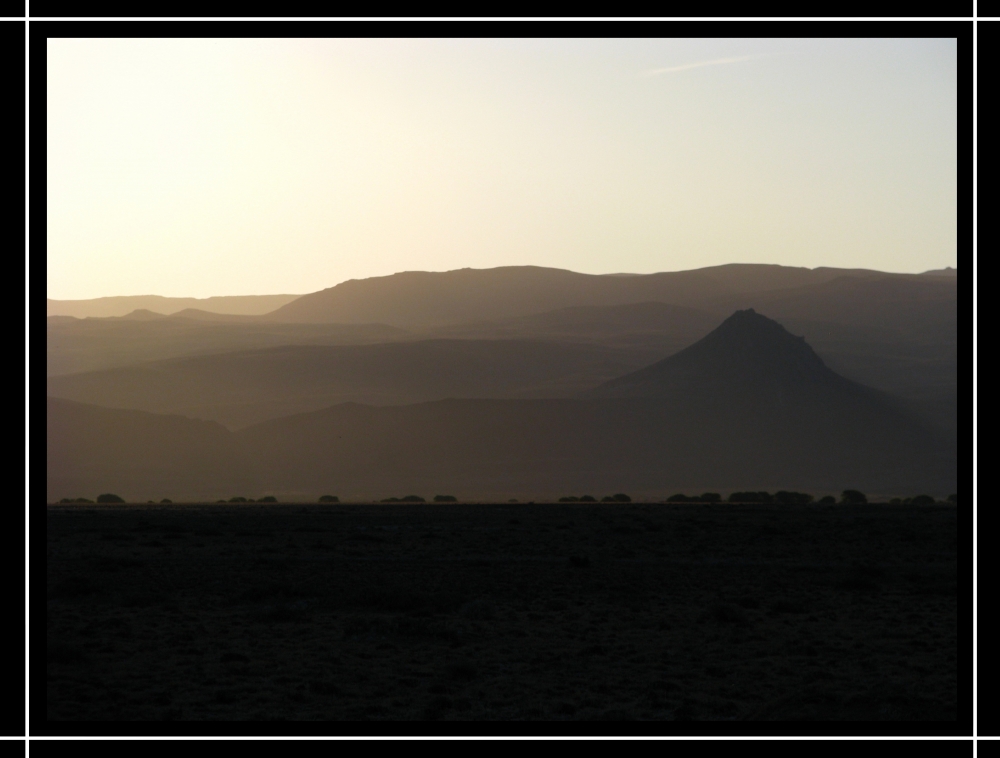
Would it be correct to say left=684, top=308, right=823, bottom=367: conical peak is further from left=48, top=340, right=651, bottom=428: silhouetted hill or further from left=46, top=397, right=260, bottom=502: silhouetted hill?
left=46, top=397, right=260, bottom=502: silhouetted hill

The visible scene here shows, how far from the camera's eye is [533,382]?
192750 millimetres

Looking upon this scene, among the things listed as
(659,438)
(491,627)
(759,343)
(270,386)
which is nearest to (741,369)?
(759,343)

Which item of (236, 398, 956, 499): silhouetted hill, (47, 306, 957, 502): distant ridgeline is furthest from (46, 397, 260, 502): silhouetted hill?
(236, 398, 956, 499): silhouetted hill

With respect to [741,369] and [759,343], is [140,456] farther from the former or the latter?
[759,343]

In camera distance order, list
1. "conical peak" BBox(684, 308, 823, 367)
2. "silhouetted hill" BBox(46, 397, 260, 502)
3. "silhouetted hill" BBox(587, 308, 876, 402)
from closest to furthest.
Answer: "silhouetted hill" BBox(46, 397, 260, 502)
"silhouetted hill" BBox(587, 308, 876, 402)
"conical peak" BBox(684, 308, 823, 367)

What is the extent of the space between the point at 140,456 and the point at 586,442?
65.9 metres

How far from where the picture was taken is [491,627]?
22.0m

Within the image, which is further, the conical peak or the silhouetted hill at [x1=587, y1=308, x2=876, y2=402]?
the conical peak

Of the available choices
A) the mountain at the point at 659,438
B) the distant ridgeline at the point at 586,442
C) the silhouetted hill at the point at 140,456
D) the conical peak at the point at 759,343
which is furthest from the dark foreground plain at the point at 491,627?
the conical peak at the point at 759,343

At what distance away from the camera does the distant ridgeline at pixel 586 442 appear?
13900cm

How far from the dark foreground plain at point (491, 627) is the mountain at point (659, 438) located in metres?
95.8

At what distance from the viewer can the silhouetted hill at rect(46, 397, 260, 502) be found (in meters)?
136

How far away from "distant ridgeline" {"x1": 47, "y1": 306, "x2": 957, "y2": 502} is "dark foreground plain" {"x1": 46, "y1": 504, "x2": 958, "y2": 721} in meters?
94.7
